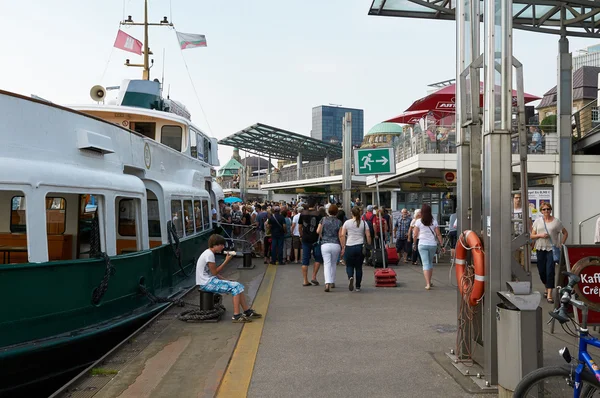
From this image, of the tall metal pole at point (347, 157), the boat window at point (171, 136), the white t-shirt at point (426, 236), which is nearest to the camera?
the white t-shirt at point (426, 236)

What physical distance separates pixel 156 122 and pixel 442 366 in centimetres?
856

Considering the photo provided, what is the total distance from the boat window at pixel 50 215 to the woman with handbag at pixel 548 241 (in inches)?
292

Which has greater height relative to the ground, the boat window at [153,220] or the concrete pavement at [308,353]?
the boat window at [153,220]

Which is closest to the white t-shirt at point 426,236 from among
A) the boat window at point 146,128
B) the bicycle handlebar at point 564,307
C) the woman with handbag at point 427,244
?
the woman with handbag at point 427,244

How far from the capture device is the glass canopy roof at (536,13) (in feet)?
43.0

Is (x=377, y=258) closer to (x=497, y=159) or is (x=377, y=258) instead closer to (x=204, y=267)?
(x=204, y=267)

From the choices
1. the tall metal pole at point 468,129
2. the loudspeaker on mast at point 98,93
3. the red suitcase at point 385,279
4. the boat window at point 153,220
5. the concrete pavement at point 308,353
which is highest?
the loudspeaker on mast at point 98,93

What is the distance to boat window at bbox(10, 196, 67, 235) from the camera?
760 centimetres

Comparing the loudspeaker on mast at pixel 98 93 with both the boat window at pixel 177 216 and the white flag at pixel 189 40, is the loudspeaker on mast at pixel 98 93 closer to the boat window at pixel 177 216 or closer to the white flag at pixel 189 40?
the boat window at pixel 177 216

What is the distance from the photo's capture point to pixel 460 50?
5.94m

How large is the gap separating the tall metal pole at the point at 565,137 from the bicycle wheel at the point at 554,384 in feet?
35.9

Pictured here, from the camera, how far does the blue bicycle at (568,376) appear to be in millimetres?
3543

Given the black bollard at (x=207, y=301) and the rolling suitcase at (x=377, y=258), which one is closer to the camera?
the black bollard at (x=207, y=301)

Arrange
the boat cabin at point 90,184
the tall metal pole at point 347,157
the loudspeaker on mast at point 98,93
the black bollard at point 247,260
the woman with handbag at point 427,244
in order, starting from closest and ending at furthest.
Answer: the boat cabin at point 90,184, the woman with handbag at point 427,244, the loudspeaker on mast at point 98,93, the black bollard at point 247,260, the tall metal pole at point 347,157
